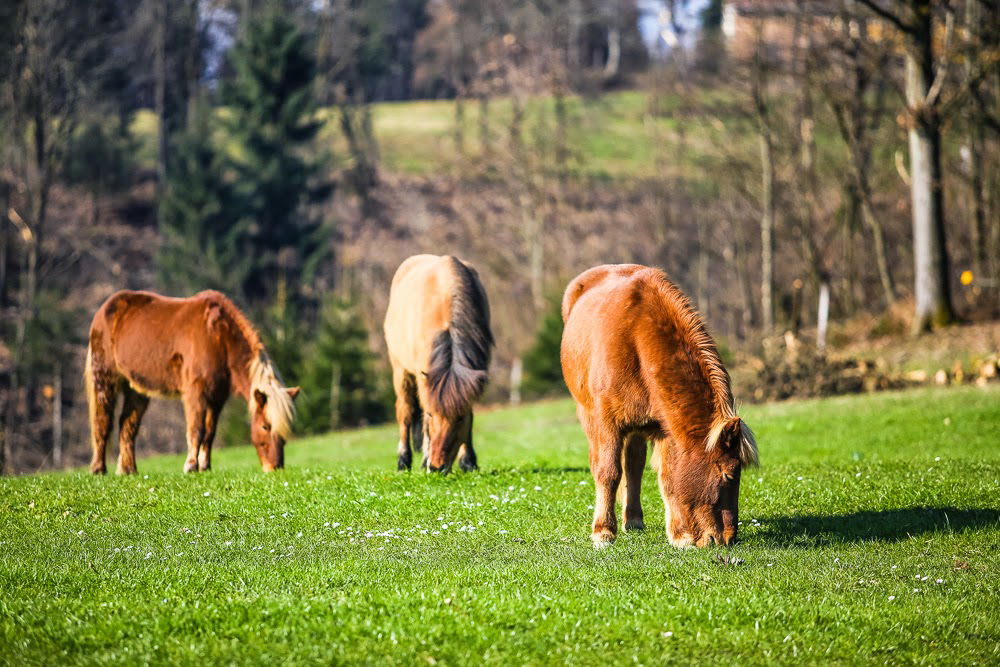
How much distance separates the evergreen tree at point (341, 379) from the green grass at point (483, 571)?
15.9m

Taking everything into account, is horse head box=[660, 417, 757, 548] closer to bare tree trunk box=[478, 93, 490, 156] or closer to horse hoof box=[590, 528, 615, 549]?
→ horse hoof box=[590, 528, 615, 549]

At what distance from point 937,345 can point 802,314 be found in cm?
1227

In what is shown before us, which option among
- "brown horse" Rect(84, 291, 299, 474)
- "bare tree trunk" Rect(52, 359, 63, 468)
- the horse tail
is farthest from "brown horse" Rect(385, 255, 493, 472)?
"bare tree trunk" Rect(52, 359, 63, 468)

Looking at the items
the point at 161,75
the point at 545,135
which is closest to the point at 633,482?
the point at 545,135

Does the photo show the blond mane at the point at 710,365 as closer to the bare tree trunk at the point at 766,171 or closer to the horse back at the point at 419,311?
the horse back at the point at 419,311

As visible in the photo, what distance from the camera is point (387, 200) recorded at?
61969 millimetres

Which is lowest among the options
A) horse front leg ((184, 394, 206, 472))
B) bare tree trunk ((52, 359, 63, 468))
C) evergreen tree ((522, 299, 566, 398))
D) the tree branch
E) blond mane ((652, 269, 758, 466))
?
bare tree trunk ((52, 359, 63, 468))

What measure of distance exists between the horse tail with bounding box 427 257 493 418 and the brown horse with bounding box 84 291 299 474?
110 inches

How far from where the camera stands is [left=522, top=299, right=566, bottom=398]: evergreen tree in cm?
3294

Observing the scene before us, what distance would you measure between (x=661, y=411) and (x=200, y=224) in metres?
41.1

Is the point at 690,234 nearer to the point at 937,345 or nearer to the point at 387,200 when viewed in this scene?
the point at 387,200

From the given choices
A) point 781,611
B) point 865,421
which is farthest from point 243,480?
point 865,421

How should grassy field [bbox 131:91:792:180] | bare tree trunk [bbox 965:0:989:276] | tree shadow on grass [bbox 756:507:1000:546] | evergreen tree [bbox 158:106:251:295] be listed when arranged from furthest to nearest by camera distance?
grassy field [bbox 131:91:792:180] → evergreen tree [bbox 158:106:251:295] → bare tree trunk [bbox 965:0:989:276] → tree shadow on grass [bbox 756:507:1000:546]

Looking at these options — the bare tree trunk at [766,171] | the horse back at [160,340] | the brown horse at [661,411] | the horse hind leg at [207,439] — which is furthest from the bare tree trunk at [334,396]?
the brown horse at [661,411]
